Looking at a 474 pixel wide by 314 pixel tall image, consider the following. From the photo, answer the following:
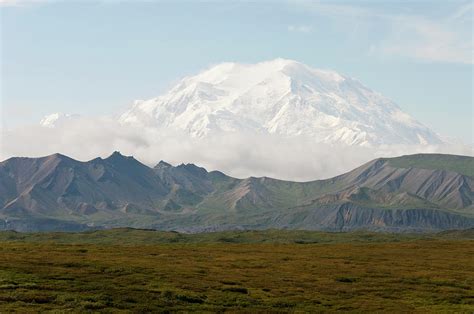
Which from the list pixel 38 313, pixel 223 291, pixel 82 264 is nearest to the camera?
pixel 38 313

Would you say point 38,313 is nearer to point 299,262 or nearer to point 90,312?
point 90,312

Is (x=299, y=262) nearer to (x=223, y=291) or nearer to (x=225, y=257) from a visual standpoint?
(x=225, y=257)

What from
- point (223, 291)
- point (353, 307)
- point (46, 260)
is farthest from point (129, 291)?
point (46, 260)

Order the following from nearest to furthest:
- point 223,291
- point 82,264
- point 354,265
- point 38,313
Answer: point 38,313 < point 223,291 < point 82,264 < point 354,265

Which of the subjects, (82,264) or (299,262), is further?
(299,262)

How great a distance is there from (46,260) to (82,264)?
A: 9.74 m

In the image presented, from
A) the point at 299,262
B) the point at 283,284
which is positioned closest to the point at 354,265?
the point at 299,262

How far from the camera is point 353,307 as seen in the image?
85000mm

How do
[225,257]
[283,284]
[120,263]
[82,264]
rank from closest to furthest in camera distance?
[283,284] < [82,264] < [120,263] < [225,257]

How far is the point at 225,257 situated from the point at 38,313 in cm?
10041

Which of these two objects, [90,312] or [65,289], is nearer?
[90,312]

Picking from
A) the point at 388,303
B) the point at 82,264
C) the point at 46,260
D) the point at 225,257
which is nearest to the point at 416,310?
the point at 388,303

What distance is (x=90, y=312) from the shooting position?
68.9 meters

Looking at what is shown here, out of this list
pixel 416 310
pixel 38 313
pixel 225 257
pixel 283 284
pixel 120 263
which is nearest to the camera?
pixel 38 313
